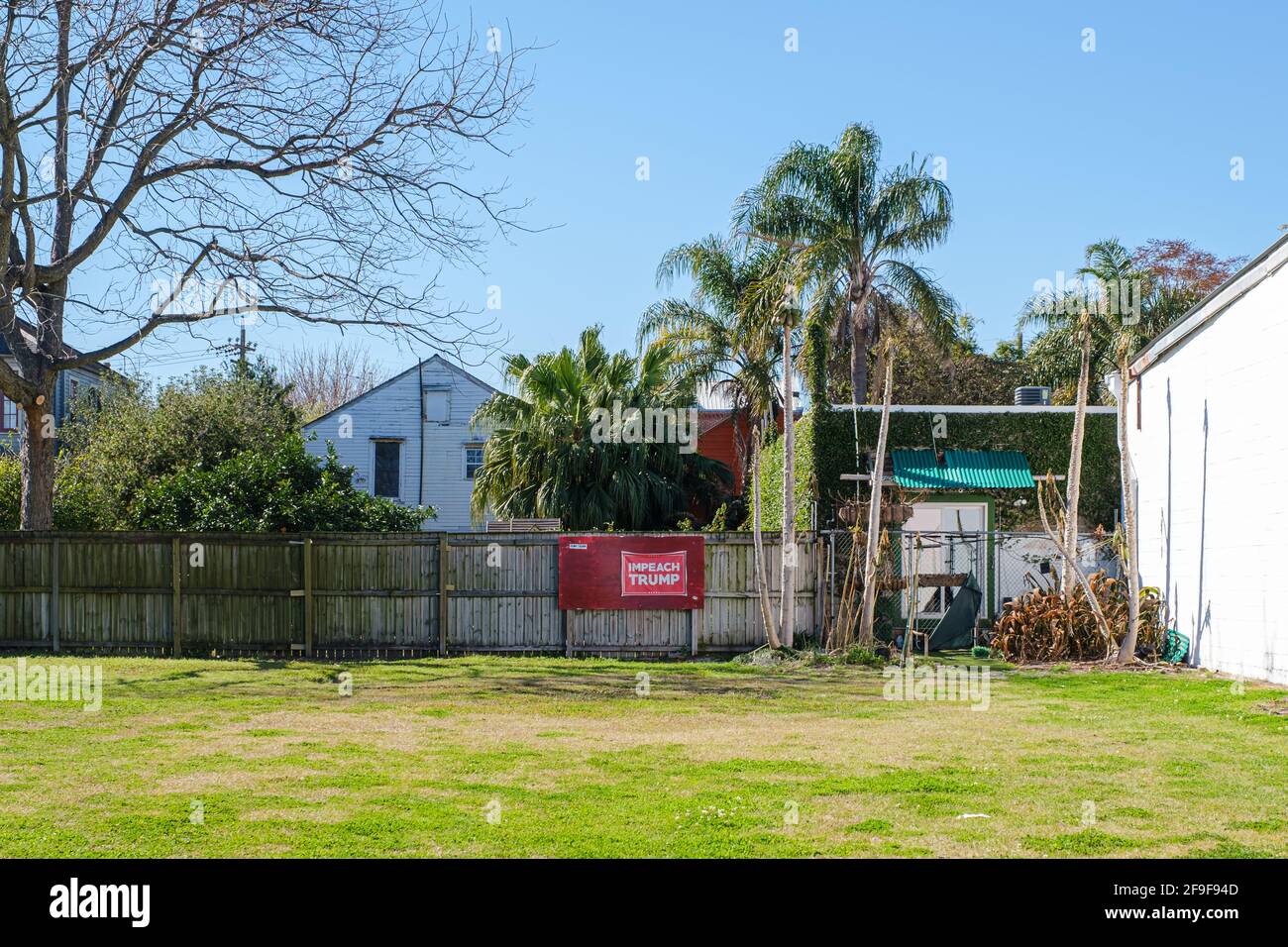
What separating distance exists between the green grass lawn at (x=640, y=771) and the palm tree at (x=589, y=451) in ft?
45.0

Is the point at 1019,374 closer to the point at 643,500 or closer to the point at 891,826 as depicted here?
the point at 643,500

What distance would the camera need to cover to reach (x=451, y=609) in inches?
719

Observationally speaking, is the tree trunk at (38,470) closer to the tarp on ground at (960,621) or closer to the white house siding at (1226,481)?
the tarp on ground at (960,621)

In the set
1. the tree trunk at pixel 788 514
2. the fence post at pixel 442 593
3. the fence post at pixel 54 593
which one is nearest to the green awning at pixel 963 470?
the tree trunk at pixel 788 514

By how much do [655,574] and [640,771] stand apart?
9.29 m

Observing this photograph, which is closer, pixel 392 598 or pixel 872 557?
pixel 872 557

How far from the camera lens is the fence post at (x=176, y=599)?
18.3m

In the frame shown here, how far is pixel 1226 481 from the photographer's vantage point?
1608 centimetres

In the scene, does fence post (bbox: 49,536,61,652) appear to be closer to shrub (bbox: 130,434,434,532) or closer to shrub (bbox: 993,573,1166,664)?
shrub (bbox: 130,434,434,532)

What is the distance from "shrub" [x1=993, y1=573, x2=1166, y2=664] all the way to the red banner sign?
181 inches

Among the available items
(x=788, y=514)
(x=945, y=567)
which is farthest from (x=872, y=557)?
(x=945, y=567)

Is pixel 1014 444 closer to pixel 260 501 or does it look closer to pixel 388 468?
pixel 260 501
